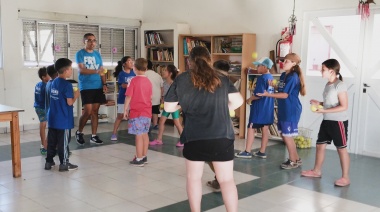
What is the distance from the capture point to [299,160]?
5414mm

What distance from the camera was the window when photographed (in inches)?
306

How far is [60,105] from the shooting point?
4660 mm

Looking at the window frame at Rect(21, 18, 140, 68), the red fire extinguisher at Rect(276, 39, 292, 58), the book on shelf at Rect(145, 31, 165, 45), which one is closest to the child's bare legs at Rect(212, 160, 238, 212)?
the red fire extinguisher at Rect(276, 39, 292, 58)

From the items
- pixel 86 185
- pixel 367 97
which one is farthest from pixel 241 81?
pixel 86 185

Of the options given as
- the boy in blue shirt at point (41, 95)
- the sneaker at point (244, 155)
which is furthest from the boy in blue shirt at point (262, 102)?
the boy in blue shirt at point (41, 95)

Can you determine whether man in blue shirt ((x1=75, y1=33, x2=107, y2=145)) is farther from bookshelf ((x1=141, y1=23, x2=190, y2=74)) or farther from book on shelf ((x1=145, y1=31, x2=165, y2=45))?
book on shelf ((x1=145, y1=31, x2=165, y2=45))

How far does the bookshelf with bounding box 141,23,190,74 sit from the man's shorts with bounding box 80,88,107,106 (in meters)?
2.43

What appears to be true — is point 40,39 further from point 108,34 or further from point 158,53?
point 158,53

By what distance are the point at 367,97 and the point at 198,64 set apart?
13.4ft

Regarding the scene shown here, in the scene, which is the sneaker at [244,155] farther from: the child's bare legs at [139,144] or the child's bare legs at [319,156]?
the child's bare legs at [139,144]

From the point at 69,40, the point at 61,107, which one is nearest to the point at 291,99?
the point at 61,107

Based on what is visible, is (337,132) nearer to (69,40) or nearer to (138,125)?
(138,125)

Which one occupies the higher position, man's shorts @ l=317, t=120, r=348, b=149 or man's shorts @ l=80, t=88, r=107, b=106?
man's shorts @ l=80, t=88, r=107, b=106

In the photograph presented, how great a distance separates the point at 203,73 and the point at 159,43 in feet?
20.0
